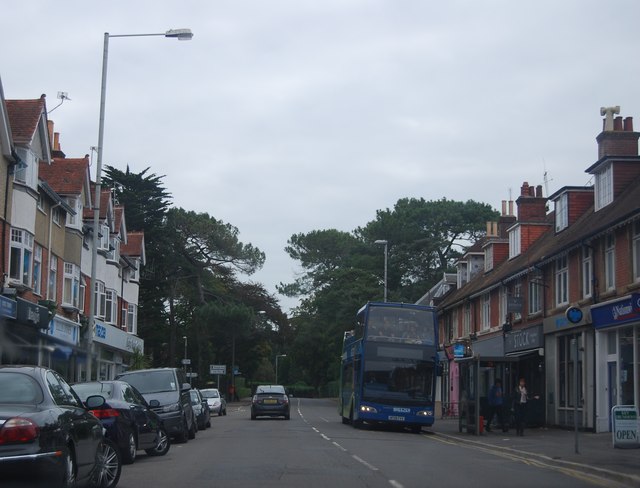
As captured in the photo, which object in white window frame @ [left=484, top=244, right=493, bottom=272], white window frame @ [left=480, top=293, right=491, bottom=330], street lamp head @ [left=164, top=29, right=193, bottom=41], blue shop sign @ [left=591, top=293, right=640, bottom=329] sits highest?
street lamp head @ [left=164, top=29, right=193, bottom=41]

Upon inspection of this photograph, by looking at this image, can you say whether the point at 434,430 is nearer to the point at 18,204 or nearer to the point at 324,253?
the point at 18,204

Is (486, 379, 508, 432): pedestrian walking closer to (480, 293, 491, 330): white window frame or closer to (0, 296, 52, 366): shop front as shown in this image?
(480, 293, 491, 330): white window frame

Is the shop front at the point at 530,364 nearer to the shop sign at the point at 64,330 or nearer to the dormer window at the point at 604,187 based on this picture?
the dormer window at the point at 604,187

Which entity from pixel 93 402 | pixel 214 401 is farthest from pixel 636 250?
pixel 214 401

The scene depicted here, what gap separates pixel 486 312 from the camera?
44.5 m

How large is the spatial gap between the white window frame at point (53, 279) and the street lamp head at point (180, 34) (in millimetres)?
A: 12186

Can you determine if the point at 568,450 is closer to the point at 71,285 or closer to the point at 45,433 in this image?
the point at 45,433

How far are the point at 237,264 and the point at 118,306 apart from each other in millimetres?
26234

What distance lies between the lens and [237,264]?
244 ft

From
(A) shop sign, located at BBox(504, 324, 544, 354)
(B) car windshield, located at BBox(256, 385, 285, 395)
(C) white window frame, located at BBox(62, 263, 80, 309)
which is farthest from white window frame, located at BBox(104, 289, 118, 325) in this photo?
(A) shop sign, located at BBox(504, 324, 544, 354)

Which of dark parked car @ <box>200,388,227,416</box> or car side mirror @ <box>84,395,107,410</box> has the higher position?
car side mirror @ <box>84,395,107,410</box>

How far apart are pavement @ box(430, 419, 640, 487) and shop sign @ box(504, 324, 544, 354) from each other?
3522mm

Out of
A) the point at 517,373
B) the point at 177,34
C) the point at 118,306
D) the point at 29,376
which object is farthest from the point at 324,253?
the point at 29,376

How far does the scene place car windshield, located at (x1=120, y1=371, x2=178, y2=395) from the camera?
2222 centimetres
